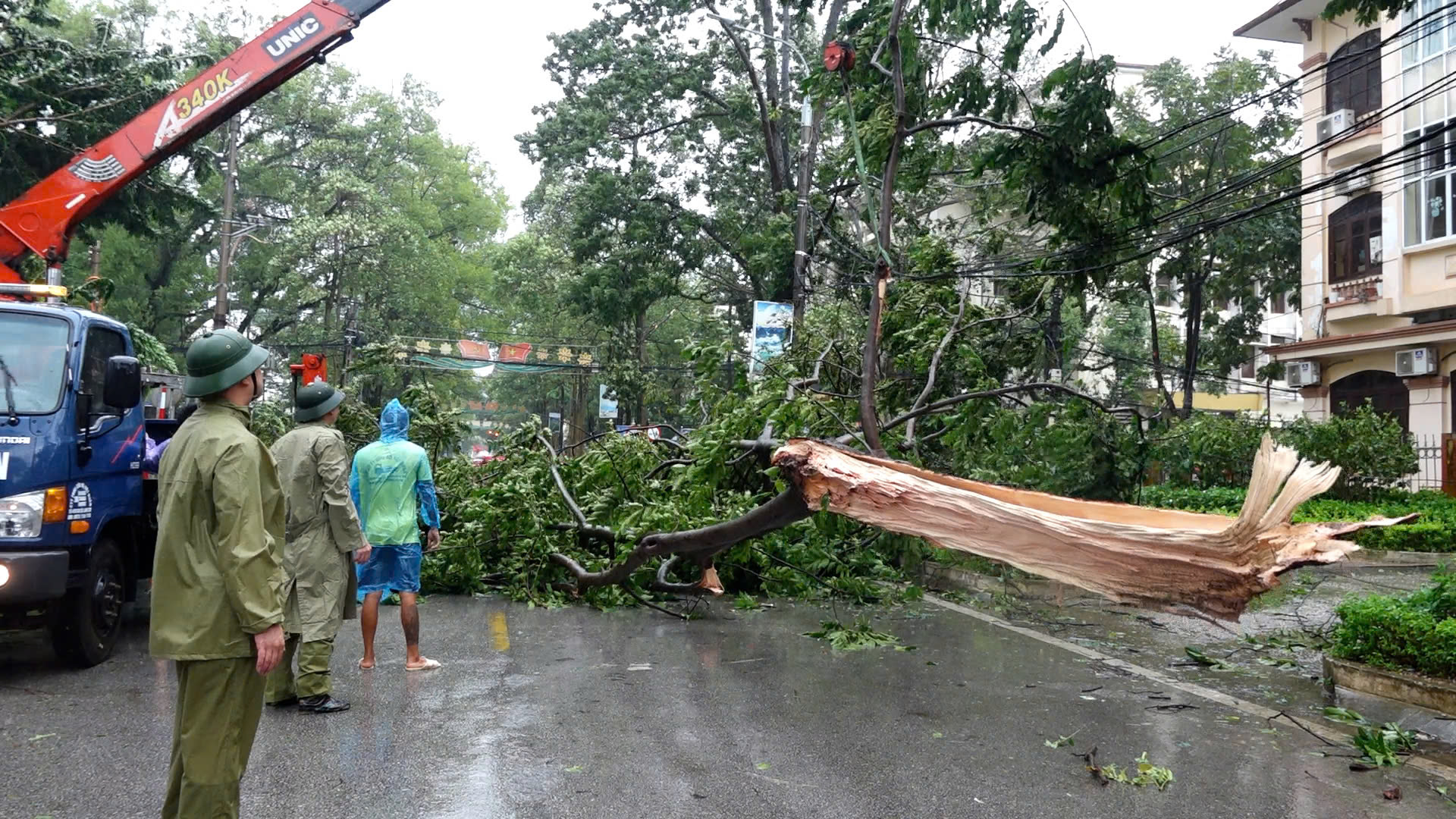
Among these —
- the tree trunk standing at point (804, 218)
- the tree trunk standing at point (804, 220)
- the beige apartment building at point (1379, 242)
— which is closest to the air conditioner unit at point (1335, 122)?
the beige apartment building at point (1379, 242)

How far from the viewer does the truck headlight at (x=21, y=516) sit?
668 centimetres

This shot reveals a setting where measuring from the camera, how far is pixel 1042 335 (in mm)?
11281

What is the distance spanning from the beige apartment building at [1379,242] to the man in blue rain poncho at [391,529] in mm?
17351

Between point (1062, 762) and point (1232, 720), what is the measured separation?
1650 mm

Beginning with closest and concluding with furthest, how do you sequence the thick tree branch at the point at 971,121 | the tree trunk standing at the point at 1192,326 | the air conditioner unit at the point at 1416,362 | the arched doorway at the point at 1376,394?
the thick tree branch at the point at 971,121 < the air conditioner unit at the point at 1416,362 < the arched doorway at the point at 1376,394 < the tree trunk standing at the point at 1192,326

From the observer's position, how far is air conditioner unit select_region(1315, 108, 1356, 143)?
23047 mm

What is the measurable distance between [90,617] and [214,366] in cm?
455

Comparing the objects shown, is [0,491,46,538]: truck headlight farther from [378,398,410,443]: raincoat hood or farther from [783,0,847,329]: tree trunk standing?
[783,0,847,329]: tree trunk standing

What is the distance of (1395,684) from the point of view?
686 centimetres

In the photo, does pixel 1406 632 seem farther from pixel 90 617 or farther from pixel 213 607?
pixel 90 617

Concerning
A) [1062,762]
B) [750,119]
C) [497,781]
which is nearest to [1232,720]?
[1062,762]

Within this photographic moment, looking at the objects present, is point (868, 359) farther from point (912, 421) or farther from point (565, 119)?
point (565, 119)

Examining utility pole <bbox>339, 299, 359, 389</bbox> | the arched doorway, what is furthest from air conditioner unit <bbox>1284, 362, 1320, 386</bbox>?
utility pole <bbox>339, 299, 359, 389</bbox>

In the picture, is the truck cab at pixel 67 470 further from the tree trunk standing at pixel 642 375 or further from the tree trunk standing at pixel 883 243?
the tree trunk standing at pixel 642 375
